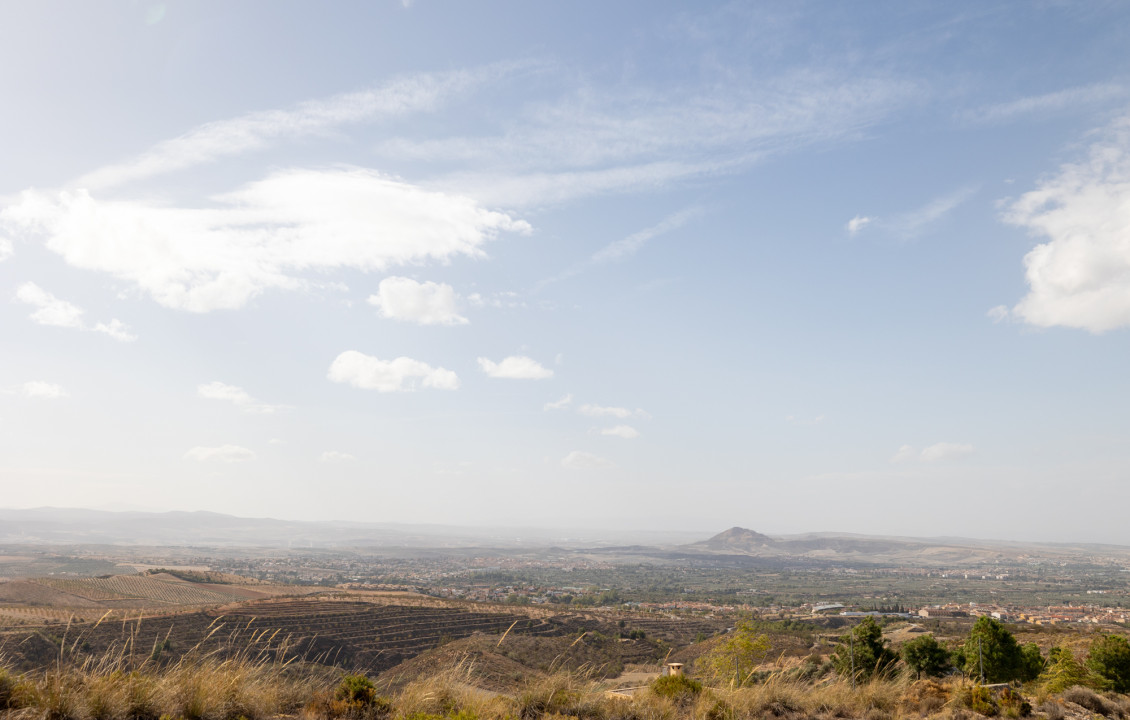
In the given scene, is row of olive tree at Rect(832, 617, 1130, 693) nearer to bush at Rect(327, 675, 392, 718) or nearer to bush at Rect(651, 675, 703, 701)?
bush at Rect(651, 675, 703, 701)

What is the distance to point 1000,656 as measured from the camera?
2116 cm

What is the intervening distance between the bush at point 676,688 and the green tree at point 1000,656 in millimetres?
18221

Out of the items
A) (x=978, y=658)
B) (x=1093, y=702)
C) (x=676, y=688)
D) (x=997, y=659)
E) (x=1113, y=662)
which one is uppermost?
(x=676, y=688)

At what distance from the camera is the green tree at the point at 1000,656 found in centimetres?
2094

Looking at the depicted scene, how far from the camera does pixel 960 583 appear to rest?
15675 cm

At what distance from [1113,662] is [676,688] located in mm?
14000

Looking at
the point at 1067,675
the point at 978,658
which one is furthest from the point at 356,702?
the point at 978,658

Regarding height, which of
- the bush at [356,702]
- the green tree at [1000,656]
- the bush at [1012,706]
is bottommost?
the green tree at [1000,656]

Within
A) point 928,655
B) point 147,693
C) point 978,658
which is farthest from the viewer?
point 928,655

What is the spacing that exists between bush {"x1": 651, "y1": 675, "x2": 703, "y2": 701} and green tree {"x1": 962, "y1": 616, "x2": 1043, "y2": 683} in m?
18.2

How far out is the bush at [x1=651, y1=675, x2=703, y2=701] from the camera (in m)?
7.17

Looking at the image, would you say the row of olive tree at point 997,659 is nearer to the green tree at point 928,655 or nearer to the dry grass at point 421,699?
the green tree at point 928,655

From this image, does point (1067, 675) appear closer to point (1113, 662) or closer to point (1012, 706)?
point (1113, 662)

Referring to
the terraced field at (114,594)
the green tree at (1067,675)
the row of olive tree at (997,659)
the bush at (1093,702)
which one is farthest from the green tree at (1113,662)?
the terraced field at (114,594)
